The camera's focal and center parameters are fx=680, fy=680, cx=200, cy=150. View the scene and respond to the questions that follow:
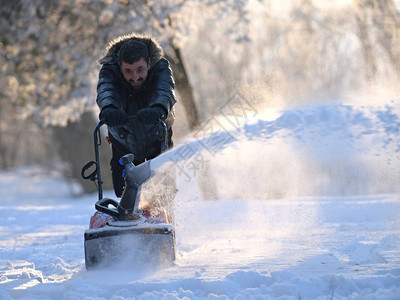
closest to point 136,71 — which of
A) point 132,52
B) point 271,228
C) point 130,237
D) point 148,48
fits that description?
point 132,52

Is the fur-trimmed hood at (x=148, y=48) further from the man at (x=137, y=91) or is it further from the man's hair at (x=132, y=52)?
the man's hair at (x=132, y=52)

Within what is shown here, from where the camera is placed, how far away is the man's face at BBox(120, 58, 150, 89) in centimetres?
507

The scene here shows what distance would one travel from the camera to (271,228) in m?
6.90

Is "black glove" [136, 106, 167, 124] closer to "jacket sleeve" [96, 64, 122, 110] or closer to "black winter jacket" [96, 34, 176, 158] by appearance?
"black winter jacket" [96, 34, 176, 158]

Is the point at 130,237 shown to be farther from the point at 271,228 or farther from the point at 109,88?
the point at 271,228

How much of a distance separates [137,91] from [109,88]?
1.03 ft

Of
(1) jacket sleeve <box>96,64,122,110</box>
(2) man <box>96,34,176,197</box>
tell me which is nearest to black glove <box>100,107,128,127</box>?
(2) man <box>96,34,176,197</box>

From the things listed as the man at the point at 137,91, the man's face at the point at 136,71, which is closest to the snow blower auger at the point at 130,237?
the man at the point at 137,91

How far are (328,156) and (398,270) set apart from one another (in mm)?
3375

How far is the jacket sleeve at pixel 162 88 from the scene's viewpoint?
496 centimetres

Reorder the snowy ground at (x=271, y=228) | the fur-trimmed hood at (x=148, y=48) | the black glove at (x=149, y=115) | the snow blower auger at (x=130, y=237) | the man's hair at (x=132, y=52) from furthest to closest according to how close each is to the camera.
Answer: the fur-trimmed hood at (x=148, y=48) → the man's hair at (x=132, y=52) → the black glove at (x=149, y=115) → the snow blower auger at (x=130, y=237) → the snowy ground at (x=271, y=228)

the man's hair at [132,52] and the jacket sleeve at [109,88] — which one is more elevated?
the man's hair at [132,52]

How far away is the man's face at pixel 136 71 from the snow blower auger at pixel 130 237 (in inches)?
29.6

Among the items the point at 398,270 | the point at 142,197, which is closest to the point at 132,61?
the point at 142,197
